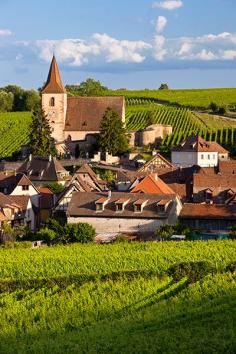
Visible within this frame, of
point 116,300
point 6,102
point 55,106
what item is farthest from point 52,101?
point 116,300

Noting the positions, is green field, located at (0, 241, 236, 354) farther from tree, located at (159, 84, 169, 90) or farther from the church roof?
tree, located at (159, 84, 169, 90)

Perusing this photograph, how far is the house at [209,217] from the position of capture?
50062 millimetres

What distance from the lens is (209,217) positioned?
164 feet

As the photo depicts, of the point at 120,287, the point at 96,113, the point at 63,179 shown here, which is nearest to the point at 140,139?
the point at 96,113

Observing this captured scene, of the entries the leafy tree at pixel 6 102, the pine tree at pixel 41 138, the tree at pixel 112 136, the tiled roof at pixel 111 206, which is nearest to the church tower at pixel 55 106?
the pine tree at pixel 41 138

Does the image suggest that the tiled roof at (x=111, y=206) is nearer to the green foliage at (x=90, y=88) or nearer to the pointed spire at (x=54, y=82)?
the pointed spire at (x=54, y=82)

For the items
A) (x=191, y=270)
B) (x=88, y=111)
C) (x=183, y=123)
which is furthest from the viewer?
(x=183, y=123)

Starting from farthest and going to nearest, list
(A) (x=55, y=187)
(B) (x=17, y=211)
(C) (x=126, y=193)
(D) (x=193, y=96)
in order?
(D) (x=193, y=96) → (A) (x=55, y=187) → (B) (x=17, y=211) → (C) (x=126, y=193)

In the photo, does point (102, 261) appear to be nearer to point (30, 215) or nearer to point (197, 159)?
point (30, 215)

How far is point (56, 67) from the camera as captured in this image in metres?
88.2

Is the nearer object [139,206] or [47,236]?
[47,236]

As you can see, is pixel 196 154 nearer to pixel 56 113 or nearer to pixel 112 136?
pixel 112 136

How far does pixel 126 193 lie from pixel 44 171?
17409 mm

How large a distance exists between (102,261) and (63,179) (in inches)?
1093
